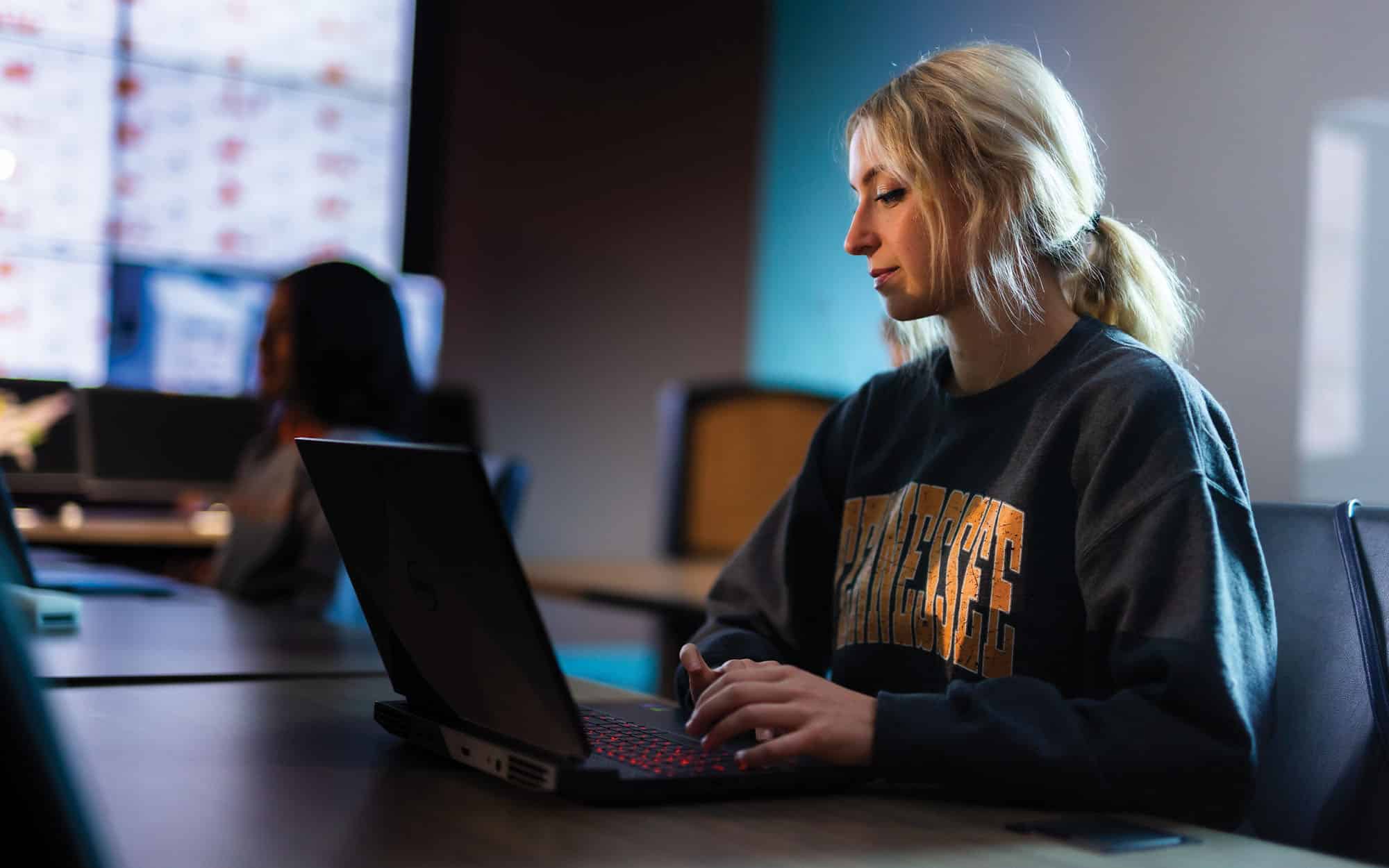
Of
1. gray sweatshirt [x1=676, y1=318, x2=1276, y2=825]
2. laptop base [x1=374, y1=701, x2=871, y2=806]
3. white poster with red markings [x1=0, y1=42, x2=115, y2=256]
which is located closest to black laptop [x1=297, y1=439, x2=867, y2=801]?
laptop base [x1=374, y1=701, x2=871, y2=806]

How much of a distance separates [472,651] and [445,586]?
0.15ft

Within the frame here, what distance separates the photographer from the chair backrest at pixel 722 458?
3.54 m

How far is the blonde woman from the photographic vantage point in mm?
915

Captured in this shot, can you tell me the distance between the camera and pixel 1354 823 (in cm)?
107

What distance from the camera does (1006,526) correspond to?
3.77ft

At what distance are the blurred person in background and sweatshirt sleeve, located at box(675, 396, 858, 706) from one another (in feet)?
3.68

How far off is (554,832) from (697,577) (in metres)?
2.25

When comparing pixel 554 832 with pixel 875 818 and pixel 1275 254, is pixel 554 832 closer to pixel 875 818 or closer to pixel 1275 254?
pixel 875 818

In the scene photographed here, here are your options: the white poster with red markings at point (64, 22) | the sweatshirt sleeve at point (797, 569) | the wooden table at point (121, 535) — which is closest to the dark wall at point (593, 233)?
the white poster with red markings at point (64, 22)

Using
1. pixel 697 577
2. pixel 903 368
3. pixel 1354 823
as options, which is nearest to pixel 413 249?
pixel 697 577

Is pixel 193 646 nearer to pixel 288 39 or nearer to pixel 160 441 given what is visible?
pixel 160 441

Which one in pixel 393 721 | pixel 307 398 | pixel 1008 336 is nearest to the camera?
pixel 393 721

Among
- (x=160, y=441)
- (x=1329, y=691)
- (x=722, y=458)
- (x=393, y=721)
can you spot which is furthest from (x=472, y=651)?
(x=160, y=441)

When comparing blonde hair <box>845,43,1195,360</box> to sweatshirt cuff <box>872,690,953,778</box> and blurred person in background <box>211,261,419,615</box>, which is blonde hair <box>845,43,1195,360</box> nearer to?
sweatshirt cuff <box>872,690,953,778</box>
